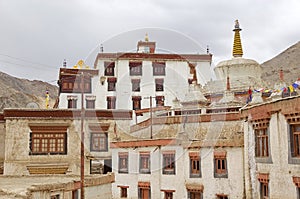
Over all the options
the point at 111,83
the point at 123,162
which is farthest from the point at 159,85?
the point at 123,162

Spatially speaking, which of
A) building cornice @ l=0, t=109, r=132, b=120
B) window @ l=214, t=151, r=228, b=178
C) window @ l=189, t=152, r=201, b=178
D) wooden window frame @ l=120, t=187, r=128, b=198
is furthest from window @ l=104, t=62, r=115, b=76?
window @ l=214, t=151, r=228, b=178

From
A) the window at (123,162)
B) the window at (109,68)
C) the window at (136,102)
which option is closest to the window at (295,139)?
the window at (123,162)

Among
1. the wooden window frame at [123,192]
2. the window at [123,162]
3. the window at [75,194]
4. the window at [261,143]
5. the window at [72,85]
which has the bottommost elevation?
the wooden window frame at [123,192]

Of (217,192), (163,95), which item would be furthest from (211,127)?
(163,95)

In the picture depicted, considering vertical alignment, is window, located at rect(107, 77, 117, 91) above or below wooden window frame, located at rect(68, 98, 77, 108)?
above

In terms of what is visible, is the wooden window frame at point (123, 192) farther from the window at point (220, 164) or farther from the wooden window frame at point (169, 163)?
the window at point (220, 164)

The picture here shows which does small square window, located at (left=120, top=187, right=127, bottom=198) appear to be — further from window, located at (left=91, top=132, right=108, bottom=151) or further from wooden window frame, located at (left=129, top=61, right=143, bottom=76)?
wooden window frame, located at (left=129, top=61, right=143, bottom=76)

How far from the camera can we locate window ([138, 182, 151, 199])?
22.7 meters

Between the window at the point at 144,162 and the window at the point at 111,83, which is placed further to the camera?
the window at the point at 111,83

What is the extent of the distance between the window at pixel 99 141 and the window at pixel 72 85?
1033 cm

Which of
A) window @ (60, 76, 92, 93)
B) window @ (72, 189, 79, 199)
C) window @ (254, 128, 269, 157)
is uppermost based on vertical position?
window @ (60, 76, 92, 93)

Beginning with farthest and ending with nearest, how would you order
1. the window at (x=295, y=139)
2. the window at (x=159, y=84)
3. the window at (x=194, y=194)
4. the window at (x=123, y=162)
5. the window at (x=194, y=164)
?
the window at (x=159, y=84) → the window at (x=123, y=162) → the window at (x=194, y=164) → the window at (x=194, y=194) → the window at (x=295, y=139)

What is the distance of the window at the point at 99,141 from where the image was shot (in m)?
27.7

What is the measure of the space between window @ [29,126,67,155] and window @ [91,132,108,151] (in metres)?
2.01
